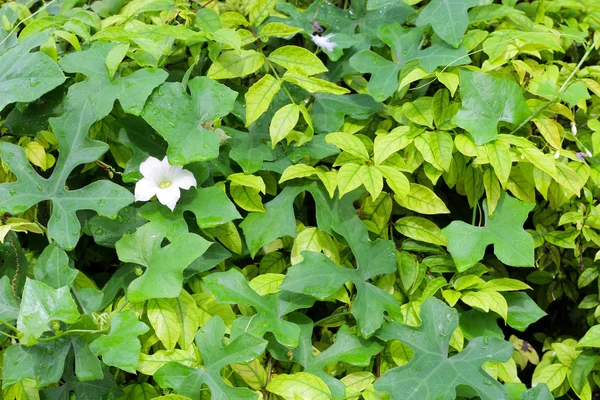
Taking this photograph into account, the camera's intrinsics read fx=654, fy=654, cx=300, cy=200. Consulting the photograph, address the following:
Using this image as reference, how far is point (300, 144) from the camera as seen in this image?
66.1 inches

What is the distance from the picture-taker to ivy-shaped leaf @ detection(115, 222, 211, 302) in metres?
1.38

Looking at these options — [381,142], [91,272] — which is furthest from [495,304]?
[91,272]

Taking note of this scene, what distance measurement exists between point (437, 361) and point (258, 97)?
752 mm

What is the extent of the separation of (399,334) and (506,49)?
32.2 inches

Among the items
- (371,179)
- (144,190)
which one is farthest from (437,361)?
(144,190)

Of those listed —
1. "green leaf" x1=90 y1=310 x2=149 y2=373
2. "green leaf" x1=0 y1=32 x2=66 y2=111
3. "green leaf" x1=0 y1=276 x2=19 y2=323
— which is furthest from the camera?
"green leaf" x1=0 y1=32 x2=66 y2=111

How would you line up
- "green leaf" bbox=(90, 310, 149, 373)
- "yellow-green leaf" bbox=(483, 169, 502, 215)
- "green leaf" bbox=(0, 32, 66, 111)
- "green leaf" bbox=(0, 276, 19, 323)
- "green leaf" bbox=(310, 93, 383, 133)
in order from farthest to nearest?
"green leaf" bbox=(310, 93, 383, 133) < "yellow-green leaf" bbox=(483, 169, 502, 215) < "green leaf" bbox=(0, 32, 66, 111) < "green leaf" bbox=(0, 276, 19, 323) < "green leaf" bbox=(90, 310, 149, 373)

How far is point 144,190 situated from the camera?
4.92ft

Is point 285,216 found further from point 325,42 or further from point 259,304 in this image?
point 325,42

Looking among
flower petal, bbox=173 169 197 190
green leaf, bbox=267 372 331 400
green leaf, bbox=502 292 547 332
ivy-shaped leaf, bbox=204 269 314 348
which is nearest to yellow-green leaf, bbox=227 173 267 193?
flower petal, bbox=173 169 197 190

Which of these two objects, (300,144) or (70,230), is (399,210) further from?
(70,230)

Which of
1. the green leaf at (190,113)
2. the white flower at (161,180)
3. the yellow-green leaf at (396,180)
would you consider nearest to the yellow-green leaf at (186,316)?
the white flower at (161,180)

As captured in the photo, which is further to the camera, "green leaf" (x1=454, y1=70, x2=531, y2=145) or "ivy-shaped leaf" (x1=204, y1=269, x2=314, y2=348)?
"green leaf" (x1=454, y1=70, x2=531, y2=145)

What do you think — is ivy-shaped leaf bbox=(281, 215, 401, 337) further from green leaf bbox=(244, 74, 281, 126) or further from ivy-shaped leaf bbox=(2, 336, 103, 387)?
ivy-shaped leaf bbox=(2, 336, 103, 387)
